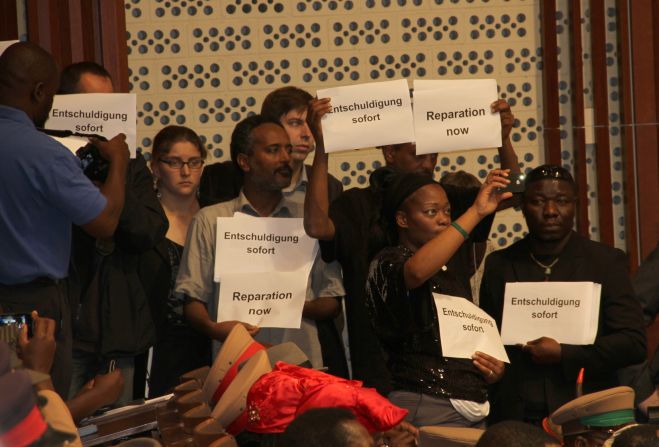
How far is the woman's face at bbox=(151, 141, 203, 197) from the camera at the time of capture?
5086 millimetres

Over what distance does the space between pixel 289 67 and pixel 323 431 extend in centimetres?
457

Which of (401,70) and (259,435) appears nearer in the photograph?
(259,435)

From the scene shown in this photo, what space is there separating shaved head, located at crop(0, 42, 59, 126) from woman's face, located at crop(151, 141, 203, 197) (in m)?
1.29

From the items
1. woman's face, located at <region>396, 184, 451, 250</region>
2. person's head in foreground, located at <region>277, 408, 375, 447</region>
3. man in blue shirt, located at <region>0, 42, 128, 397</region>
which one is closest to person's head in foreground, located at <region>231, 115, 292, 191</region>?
woman's face, located at <region>396, 184, 451, 250</region>

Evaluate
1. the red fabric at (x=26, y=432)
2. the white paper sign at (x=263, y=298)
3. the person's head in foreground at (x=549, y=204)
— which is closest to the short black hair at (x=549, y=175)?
the person's head in foreground at (x=549, y=204)

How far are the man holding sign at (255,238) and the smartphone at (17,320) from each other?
4.55ft

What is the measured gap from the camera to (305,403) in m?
2.97

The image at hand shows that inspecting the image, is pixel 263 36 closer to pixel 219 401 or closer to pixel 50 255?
pixel 50 255

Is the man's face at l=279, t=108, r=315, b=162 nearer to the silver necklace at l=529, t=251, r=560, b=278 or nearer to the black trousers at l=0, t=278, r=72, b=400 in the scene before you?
the silver necklace at l=529, t=251, r=560, b=278

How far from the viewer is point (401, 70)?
683cm

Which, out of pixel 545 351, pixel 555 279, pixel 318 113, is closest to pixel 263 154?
pixel 318 113

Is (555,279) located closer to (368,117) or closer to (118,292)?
(368,117)

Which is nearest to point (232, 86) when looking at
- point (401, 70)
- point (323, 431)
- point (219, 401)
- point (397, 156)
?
point (401, 70)

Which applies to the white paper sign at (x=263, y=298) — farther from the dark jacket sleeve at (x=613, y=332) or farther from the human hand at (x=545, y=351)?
the dark jacket sleeve at (x=613, y=332)
